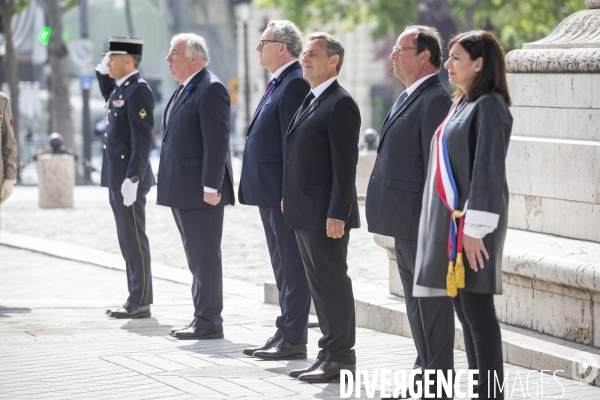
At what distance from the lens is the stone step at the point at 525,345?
6352mm

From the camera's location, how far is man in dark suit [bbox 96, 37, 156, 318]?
870 cm

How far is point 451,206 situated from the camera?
514cm

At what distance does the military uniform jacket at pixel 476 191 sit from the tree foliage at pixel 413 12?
3128 centimetres

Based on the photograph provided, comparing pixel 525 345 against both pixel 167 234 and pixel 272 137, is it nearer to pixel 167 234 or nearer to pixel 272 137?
pixel 272 137

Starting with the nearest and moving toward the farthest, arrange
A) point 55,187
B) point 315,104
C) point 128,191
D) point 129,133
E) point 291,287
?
point 315,104 < point 291,287 < point 128,191 < point 129,133 < point 55,187

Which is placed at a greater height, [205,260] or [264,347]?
[205,260]

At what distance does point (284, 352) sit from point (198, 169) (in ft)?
4.78

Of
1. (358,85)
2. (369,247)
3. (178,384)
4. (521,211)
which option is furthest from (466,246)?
(358,85)

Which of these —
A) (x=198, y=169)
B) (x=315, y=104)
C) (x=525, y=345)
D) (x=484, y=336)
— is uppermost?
(x=315, y=104)

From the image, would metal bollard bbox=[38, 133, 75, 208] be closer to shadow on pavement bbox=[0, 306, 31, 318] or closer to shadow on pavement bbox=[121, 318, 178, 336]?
shadow on pavement bbox=[0, 306, 31, 318]

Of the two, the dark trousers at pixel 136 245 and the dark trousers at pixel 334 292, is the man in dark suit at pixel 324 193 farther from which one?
the dark trousers at pixel 136 245

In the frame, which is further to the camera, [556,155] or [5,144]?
[5,144]

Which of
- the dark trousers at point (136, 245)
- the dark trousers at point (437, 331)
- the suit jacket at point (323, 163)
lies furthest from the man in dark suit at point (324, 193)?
the dark trousers at point (136, 245)

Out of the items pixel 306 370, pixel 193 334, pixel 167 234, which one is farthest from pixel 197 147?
pixel 167 234
